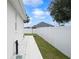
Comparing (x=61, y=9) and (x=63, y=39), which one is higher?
(x=61, y=9)

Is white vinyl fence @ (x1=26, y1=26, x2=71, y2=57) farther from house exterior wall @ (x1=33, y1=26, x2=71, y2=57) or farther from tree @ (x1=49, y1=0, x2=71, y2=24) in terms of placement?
tree @ (x1=49, y1=0, x2=71, y2=24)

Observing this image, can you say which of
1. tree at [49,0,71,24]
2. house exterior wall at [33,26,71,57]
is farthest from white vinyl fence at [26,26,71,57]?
tree at [49,0,71,24]

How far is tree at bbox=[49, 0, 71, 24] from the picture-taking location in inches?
240

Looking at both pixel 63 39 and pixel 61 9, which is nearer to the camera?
pixel 61 9

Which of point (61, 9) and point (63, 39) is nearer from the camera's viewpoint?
point (61, 9)

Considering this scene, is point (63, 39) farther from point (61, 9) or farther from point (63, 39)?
point (61, 9)

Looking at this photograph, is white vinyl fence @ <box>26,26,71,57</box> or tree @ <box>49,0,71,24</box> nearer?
white vinyl fence @ <box>26,26,71,57</box>

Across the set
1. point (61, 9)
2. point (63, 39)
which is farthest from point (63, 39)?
point (61, 9)

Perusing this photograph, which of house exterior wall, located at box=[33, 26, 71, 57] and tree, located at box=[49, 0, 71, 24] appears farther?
tree, located at box=[49, 0, 71, 24]

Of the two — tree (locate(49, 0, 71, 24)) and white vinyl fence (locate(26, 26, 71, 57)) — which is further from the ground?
tree (locate(49, 0, 71, 24))

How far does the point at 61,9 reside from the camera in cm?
646
